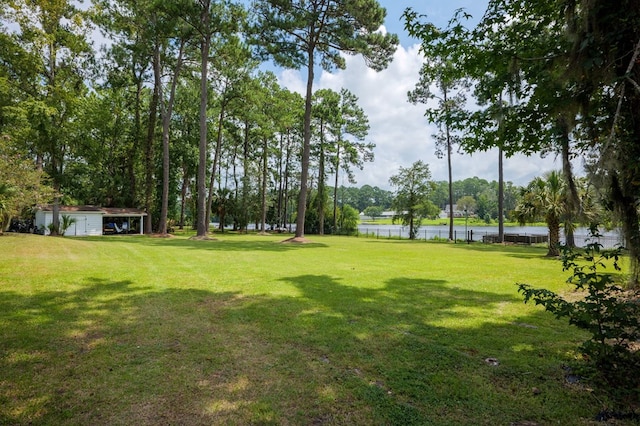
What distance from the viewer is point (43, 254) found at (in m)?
9.09

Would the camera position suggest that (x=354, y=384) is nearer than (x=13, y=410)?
No

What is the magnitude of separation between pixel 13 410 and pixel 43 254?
27.7 feet

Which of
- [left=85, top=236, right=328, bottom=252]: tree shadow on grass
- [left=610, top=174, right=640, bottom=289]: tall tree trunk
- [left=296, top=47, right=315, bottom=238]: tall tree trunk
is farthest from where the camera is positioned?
[left=296, top=47, right=315, bottom=238]: tall tree trunk

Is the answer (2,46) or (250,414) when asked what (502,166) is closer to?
(250,414)

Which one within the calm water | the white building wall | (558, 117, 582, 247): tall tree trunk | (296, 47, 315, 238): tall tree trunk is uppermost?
(296, 47, 315, 238): tall tree trunk

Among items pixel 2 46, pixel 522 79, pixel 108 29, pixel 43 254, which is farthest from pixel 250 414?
pixel 108 29

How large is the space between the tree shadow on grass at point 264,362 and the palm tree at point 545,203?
12109 mm

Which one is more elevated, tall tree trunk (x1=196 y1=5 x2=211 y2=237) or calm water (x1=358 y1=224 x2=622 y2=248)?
tall tree trunk (x1=196 y1=5 x2=211 y2=237)

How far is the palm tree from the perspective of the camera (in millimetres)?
14805

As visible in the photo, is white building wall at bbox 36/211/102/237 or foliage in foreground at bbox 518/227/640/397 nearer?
foliage in foreground at bbox 518/227/640/397

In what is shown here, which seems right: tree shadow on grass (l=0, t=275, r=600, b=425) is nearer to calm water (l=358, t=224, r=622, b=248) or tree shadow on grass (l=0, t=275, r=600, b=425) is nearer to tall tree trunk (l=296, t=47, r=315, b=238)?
calm water (l=358, t=224, r=622, b=248)

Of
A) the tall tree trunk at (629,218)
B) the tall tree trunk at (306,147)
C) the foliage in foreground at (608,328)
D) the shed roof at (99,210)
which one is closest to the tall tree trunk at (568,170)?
the tall tree trunk at (629,218)

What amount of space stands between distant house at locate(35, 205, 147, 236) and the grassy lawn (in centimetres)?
2116

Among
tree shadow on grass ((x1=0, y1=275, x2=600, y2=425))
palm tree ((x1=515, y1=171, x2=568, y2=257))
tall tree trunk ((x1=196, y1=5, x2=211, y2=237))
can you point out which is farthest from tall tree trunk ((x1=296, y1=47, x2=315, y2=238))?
tree shadow on grass ((x1=0, y1=275, x2=600, y2=425))
